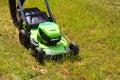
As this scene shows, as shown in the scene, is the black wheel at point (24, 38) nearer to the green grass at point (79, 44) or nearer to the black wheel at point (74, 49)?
the green grass at point (79, 44)

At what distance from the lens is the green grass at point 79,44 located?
7.73 meters

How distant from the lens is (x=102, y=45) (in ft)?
32.5

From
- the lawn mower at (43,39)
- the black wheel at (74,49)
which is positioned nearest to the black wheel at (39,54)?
the lawn mower at (43,39)

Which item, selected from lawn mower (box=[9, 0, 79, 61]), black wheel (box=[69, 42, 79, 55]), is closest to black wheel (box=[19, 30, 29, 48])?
lawn mower (box=[9, 0, 79, 61])

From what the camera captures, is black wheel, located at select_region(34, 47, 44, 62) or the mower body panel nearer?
black wheel, located at select_region(34, 47, 44, 62)

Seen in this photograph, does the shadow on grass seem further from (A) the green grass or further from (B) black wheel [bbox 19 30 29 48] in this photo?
(B) black wheel [bbox 19 30 29 48]

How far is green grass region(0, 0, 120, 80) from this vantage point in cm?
773

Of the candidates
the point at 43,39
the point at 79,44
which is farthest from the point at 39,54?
the point at 79,44

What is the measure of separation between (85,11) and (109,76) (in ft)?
18.8

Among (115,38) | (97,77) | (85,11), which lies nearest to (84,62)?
(97,77)

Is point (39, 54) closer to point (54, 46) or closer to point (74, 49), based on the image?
point (54, 46)

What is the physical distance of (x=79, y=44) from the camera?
9867 mm

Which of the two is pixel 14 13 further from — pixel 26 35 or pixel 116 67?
pixel 116 67

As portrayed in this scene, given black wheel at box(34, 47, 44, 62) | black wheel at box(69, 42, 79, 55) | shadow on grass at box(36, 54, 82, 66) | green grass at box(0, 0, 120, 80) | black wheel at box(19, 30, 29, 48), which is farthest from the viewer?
black wheel at box(19, 30, 29, 48)
